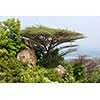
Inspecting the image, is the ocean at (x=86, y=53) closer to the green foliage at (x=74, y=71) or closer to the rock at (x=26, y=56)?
the green foliage at (x=74, y=71)

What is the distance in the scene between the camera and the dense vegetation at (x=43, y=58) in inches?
113

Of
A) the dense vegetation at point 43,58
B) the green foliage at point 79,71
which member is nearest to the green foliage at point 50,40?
the dense vegetation at point 43,58

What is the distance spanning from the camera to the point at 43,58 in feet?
9.53

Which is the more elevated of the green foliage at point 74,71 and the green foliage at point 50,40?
the green foliage at point 50,40

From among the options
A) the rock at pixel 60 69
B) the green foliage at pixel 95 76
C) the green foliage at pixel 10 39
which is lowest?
the green foliage at pixel 95 76

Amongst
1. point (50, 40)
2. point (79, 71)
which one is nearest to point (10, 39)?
point (50, 40)

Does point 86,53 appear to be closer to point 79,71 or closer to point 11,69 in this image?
point 79,71

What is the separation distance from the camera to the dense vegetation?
9.41ft

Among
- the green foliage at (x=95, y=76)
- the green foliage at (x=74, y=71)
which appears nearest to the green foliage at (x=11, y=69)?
the green foliage at (x=74, y=71)

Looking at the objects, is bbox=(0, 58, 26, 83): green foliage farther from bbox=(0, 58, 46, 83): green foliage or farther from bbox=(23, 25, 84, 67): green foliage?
bbox=(23, 25, 84, 67): green foliage

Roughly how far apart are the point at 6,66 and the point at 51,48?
0.30m

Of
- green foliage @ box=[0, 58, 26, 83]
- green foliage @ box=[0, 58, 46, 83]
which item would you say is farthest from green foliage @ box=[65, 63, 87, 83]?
green foliage @ box=[0, 58, 26, 83]

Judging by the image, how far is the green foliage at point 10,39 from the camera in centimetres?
287

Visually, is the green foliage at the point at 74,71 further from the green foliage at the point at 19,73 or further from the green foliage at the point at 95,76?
the green foliage at the point at 19,73
